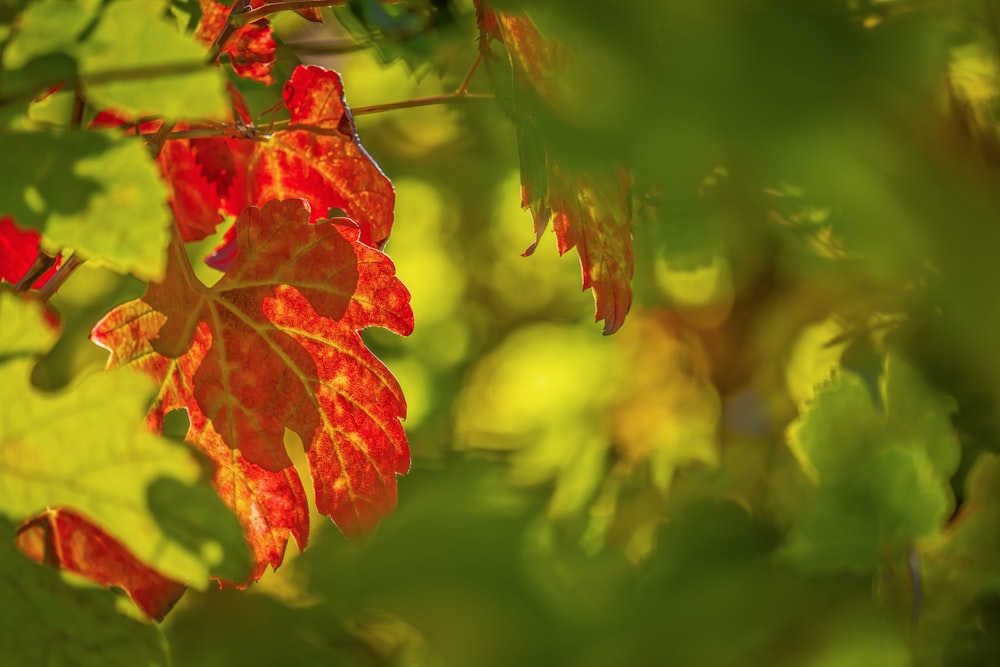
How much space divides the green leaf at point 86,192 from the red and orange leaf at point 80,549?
104mm

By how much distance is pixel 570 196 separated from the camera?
0.38m

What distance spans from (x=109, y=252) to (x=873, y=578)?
0.91ft

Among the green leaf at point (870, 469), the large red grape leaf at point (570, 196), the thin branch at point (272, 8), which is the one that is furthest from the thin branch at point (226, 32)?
the green leaf at point (870, 469)

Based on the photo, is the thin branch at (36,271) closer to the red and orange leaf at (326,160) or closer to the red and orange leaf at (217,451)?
the red and orange leaf at (217,451)

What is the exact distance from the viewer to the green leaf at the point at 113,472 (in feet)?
0.80

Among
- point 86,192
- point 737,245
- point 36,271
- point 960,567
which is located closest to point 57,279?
point 36,271

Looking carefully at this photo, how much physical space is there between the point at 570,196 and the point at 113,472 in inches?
8.2

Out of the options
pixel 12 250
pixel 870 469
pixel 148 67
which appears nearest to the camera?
pixel 148 67

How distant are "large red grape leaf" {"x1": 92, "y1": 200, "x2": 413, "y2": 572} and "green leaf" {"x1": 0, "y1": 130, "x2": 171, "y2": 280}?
0.47ft

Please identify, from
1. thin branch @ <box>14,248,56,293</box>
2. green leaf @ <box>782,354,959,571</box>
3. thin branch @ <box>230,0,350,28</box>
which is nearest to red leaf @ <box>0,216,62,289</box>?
thin branch @ <box>14,248,56,293</box>

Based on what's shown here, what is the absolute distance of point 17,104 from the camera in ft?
0.84

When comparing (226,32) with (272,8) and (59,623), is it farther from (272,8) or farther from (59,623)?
(59,623)

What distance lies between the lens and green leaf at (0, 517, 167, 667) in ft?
0.85

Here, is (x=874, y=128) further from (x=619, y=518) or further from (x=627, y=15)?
(x=619, y=518)
